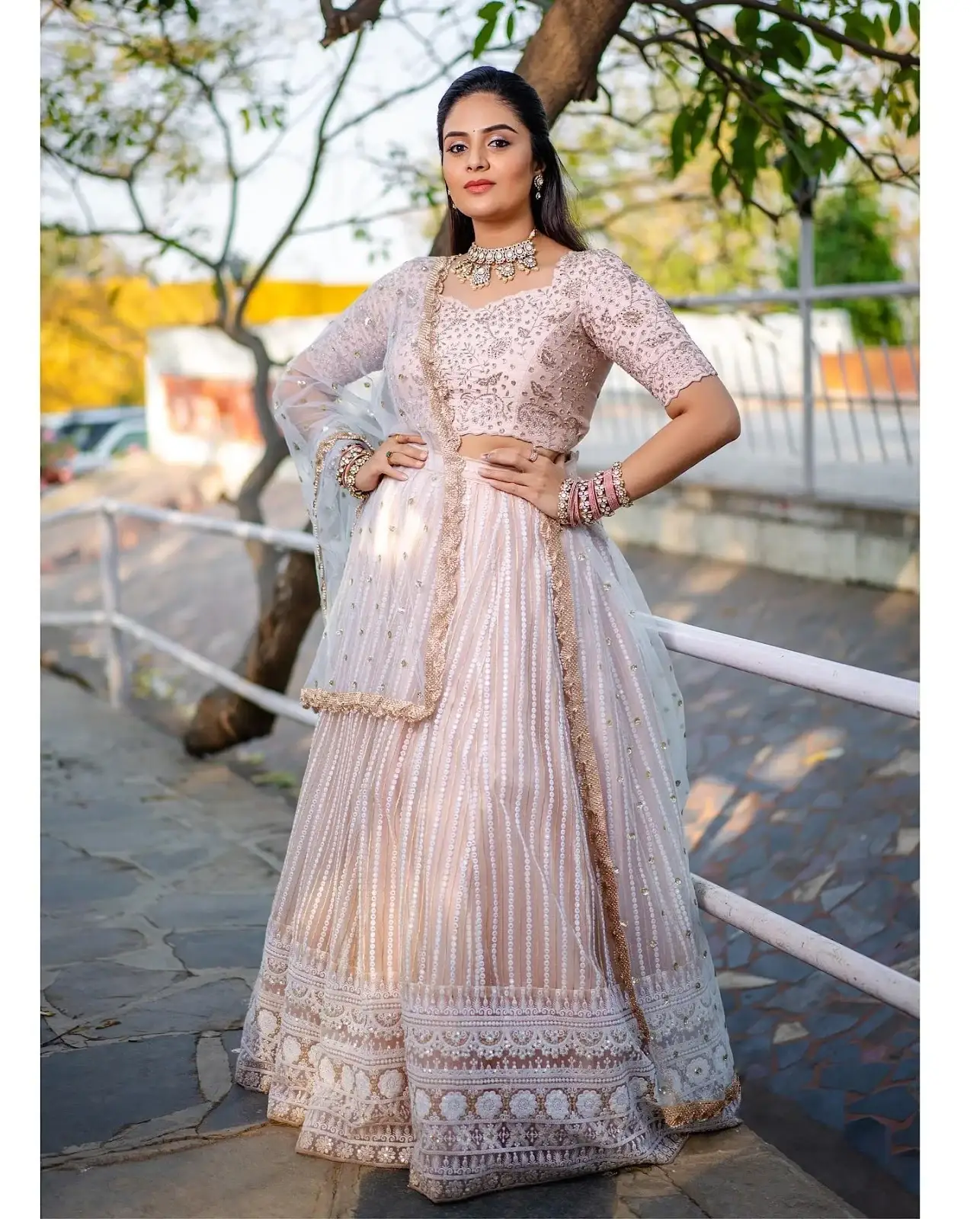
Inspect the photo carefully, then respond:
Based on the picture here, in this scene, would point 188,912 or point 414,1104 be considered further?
point 188,912

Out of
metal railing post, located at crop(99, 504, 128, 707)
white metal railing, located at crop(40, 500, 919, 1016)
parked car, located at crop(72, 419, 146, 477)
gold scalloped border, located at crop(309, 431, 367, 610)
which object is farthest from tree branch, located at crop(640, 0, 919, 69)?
parked car, located at crop(72, 419, 146, 477)

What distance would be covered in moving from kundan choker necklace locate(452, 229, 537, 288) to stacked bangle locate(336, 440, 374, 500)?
0.35m

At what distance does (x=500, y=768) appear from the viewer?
2.02m

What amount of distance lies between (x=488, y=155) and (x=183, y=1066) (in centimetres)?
163

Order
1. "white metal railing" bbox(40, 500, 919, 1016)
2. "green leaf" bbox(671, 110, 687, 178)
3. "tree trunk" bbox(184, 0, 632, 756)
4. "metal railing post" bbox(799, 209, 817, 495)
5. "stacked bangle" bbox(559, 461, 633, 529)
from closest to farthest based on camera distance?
"white metal railing" bbox(40, 500, 919, 1016), "stacked bangle" bbox(559, 461, 633, 529), "tree trunk" bbox(184, 0, 632, 756), "green leaf" bbox(671, 110, 687, 178), "metal railing post" bbox(799, 209, 817, 495)

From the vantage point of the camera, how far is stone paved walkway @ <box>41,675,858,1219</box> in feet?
6.46

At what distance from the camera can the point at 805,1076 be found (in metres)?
3.68

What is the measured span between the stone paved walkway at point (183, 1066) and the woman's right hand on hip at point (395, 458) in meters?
1.06

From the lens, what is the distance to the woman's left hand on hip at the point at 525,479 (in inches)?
83.0

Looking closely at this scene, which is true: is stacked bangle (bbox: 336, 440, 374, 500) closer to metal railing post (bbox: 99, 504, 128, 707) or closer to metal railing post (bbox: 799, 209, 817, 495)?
metal railing post (bbox: 99, 504, 128, 707)

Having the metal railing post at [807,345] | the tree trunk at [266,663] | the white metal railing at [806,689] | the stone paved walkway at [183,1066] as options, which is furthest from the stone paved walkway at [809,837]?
the white metal railing at [806,689]
